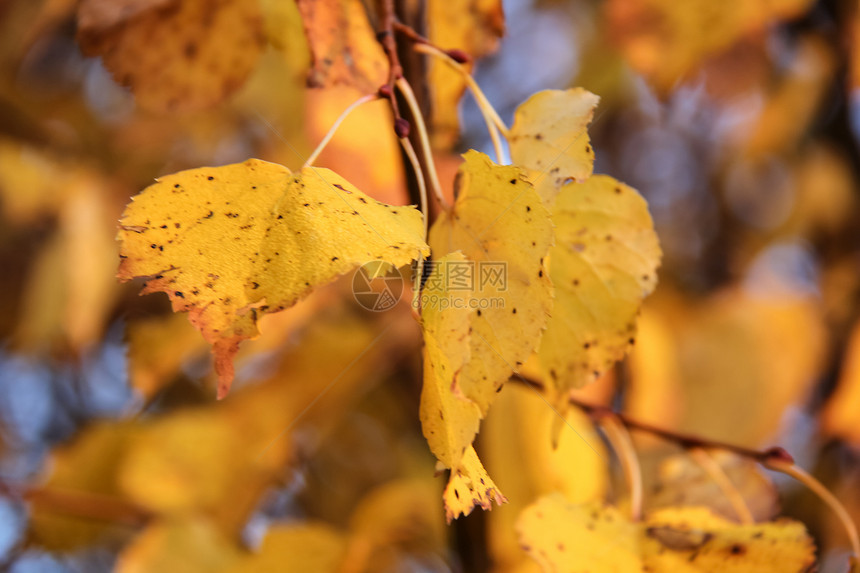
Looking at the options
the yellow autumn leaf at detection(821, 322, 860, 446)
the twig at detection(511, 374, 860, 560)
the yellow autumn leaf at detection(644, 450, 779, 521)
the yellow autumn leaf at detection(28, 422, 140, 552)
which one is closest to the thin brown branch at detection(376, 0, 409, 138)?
the twig at detection(511, 374, 860, 560)

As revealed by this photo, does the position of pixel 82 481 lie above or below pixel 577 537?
below

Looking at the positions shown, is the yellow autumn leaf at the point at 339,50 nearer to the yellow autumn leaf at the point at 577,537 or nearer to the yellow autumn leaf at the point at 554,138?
the yellow autumn leaf at the point at 554,138

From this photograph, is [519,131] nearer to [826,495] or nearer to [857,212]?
[826,495]

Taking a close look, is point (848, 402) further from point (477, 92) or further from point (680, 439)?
point (477, 92)

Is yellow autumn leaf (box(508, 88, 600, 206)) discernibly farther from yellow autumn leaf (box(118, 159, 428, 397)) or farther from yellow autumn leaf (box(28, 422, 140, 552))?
yellow autumn leaf (box(28, 422, 140, 552))

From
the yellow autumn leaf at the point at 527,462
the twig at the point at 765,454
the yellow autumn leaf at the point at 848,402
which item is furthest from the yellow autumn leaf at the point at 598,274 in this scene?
the yellow autumn leaf at the point at 848,402

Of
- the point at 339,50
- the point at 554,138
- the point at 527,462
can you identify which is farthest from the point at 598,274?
the point at 527,462

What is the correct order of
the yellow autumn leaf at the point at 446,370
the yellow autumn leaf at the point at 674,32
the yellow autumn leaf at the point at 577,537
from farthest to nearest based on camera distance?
the yellow autumn leaf at the point at 674,32, the yellow autumn leaf at the point at 577,537, the yellow autumn leaf at the point at 446,370
